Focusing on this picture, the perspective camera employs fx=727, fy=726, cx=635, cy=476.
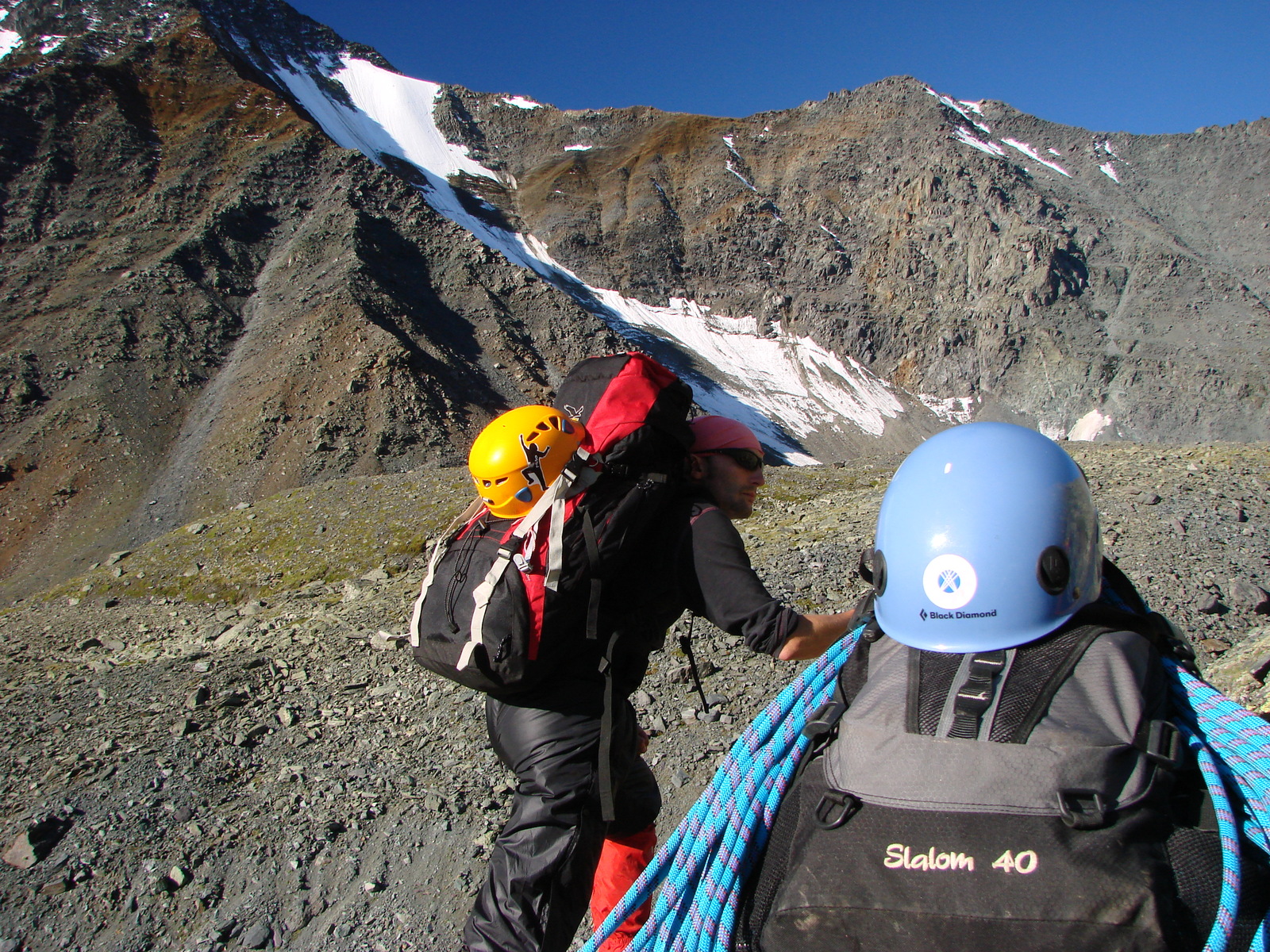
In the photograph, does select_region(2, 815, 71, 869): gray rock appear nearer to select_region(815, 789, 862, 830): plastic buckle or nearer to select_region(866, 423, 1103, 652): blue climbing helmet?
select_region(815, 789, 862, 830): plastic buckle

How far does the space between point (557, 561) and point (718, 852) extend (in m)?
0.97

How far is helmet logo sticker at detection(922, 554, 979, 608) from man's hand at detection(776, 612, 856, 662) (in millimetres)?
614

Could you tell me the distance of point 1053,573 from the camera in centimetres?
164

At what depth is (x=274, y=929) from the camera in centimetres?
380

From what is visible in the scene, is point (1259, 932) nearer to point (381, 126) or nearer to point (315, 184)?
point (315, 184)

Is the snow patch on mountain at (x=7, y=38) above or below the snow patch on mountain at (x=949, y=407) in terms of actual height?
above

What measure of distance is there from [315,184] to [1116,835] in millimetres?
69594

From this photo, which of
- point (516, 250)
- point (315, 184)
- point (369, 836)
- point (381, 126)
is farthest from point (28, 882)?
point (381, 126)

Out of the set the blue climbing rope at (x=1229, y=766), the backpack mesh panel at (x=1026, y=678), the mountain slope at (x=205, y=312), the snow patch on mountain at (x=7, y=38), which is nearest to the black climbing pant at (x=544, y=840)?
the backpack mesh panel at (x=1026, y=678)

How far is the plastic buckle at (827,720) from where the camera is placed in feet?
5.75

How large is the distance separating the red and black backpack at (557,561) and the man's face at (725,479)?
0.17m

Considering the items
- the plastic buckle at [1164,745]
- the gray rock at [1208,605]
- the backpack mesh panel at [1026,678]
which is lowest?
the gray rock at [1208,605]

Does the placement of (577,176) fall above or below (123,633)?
above

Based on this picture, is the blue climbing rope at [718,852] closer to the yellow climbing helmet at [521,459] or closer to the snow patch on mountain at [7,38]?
the yellow climbing helmet at [521,459]
